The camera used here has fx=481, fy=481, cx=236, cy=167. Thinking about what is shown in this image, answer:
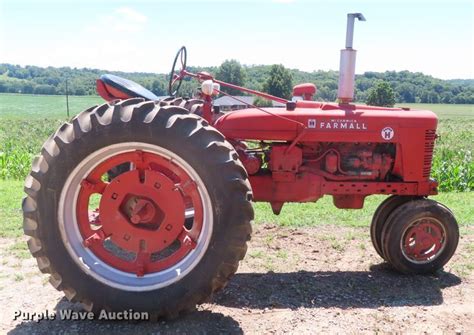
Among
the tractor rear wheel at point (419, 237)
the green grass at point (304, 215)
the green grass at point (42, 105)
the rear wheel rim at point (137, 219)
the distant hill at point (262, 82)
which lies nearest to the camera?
the rear wheel rim at point (137, 219)

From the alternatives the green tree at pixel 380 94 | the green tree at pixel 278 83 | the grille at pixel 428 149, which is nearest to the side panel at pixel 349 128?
the grille at pixel 428 149

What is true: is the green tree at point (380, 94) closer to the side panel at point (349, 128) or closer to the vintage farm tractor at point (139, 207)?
the side panel at point (349, 128)

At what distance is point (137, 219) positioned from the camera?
3.25 metres

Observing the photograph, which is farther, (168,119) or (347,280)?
(347,280)

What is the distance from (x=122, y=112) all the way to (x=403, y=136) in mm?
Result: 2416

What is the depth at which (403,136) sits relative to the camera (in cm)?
414

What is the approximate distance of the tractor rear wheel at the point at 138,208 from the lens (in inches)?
121

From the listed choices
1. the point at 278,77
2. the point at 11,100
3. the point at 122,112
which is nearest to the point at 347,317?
the point at 122,112

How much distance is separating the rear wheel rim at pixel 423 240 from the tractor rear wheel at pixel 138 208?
1701 mm

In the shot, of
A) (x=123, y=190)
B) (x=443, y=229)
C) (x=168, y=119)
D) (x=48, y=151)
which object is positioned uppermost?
(x=168, y=119)

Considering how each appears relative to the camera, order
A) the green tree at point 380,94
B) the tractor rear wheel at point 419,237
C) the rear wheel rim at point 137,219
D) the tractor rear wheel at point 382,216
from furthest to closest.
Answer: the green tree at point 380,94, the tractor rear wheel at point 382,216, the tractor rear wheel at point 419,237, the rear wheel rim at point 137,219

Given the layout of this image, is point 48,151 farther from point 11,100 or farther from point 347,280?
point 11,100

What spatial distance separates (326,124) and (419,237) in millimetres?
1248

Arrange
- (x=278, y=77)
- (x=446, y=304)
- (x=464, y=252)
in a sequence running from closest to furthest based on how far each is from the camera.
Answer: (x=446, y=304), (x=464, y=252), (x=278, y=77)
